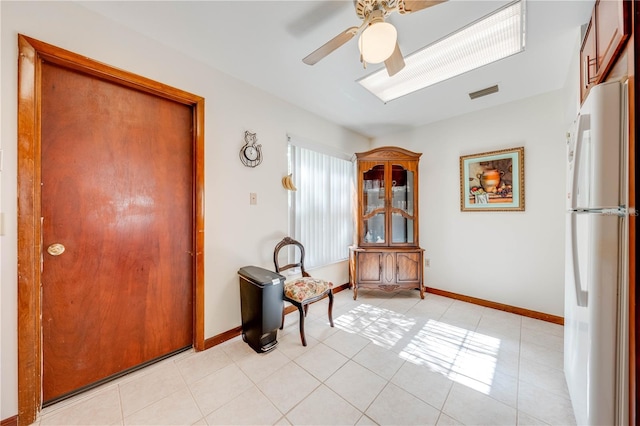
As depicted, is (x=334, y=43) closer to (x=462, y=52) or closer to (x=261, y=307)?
(x=462, y=52)

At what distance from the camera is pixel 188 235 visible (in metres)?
1.98

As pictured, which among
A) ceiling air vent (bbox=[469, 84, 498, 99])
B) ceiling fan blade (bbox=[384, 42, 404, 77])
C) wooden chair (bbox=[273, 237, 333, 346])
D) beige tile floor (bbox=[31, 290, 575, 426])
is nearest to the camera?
beige tile floor (bbox=[31, 290, 575, 426])

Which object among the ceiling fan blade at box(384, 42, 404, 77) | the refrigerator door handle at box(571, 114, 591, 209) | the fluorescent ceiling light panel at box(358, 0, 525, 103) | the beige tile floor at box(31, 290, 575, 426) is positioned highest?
the fluorescent ceiling light panel at box(358, 0, 525, 103)

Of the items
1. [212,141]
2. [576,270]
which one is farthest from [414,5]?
[212,141]

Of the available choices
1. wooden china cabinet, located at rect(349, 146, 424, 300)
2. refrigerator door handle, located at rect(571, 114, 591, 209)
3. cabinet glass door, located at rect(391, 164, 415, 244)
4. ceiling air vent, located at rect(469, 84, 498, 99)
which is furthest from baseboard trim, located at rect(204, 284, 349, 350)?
ceiling air vent, located at rect(469, 84, 498, 99)

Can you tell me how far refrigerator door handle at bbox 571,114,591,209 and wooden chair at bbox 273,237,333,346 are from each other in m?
1.88

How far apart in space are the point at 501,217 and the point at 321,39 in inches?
110

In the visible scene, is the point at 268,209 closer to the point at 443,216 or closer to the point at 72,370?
the point at 72,370

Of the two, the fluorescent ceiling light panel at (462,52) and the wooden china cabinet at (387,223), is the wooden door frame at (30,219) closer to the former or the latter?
the fluorescent ceiling light panel at (462,52)

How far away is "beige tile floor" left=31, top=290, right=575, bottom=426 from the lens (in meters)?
1.33

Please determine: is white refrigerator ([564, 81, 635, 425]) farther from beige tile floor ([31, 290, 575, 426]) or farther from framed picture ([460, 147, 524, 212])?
framed picture ([460, 147, 524, 212])

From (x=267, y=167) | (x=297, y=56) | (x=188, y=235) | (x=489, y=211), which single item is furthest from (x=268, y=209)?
(x=489, y=211)

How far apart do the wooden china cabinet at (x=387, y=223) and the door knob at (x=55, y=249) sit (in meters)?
2.76

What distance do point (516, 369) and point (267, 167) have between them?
2.73 metres
